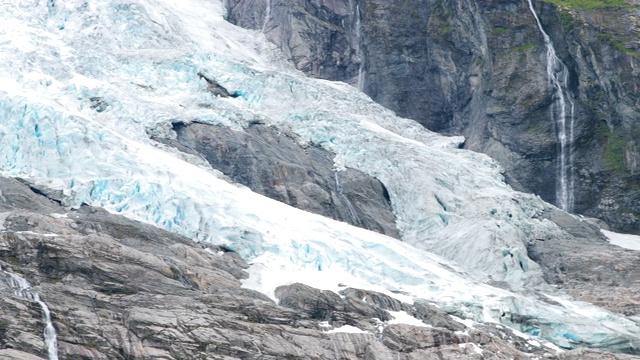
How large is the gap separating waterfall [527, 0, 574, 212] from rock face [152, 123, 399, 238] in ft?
43.1

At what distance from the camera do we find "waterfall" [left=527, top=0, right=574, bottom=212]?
→ 7519 cm

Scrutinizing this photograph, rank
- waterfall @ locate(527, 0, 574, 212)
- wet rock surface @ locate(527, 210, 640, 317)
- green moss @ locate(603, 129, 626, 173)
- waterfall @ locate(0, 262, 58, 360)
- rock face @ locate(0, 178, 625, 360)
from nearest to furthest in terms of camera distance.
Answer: waterfall @ locate(0, 262, 58, 360)
rock face @ locate(0, 178, 625, 360)
wet rock surface @ locate(527, 210, 640, 317)
green moss @ locate(603, 129, 626, 173)
waterfall @ locate(527, 0, 574, 212)

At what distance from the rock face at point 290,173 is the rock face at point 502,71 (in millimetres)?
10920

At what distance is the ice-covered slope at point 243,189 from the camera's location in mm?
55875

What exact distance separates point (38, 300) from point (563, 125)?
40.5 metres

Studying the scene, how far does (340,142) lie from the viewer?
69.8 meters

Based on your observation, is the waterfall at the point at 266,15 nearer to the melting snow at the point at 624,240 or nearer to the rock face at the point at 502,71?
the rock face at the point at 502,71

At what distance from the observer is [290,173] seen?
216 ft

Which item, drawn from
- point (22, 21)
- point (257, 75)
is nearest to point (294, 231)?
point (257, 75)

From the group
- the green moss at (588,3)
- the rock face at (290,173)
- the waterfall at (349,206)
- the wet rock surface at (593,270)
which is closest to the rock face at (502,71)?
the green moss at (588,3)

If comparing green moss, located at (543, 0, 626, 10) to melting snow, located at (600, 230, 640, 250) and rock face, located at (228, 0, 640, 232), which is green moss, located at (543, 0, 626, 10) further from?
melting snow, located at (600, 230, 640, 250)

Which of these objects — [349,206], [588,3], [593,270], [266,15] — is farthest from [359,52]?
[593,270]

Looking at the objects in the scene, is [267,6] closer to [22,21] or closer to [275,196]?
[22,21]

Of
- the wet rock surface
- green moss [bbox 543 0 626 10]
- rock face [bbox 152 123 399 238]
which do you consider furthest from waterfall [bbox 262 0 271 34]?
the wet rock surface
